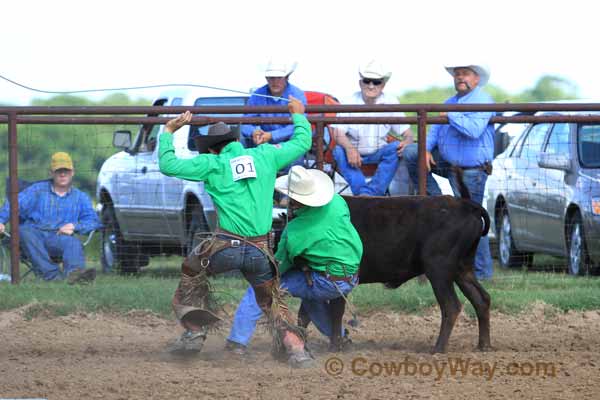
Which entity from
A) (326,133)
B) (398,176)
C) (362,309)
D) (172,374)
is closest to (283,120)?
(326,133)

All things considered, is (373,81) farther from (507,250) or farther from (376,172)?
(507,250)

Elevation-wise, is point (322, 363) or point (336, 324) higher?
point (336, 324)

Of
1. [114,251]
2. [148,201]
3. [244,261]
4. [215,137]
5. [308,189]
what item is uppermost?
[215,137]

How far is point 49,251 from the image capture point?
1227cm

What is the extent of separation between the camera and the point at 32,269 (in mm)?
11977

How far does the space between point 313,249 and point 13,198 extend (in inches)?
172

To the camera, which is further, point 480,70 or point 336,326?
point 480,70

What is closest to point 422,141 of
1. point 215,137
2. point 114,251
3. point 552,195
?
point 552,195

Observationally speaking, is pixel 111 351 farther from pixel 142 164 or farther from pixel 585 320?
pixel 142 164

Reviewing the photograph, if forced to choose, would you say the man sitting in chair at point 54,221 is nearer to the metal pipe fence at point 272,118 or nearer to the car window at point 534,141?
the metal pipe fence at point 272,118

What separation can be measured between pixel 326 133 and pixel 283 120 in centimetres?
47

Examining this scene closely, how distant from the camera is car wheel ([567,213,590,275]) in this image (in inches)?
470

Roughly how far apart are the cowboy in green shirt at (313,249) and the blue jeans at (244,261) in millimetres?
290

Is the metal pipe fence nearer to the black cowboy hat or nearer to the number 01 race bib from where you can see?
the black cowboy hat
